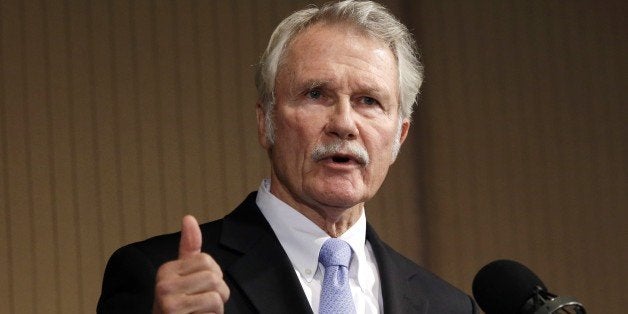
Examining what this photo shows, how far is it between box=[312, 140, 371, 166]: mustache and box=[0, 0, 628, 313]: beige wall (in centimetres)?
159

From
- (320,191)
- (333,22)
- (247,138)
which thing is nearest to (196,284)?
(320,191)

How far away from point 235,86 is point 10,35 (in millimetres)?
746

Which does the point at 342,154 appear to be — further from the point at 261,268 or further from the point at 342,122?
the point at 261,268

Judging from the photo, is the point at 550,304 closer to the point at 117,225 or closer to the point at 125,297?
the point at 125,297

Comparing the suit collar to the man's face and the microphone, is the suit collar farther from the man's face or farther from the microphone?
the microphone

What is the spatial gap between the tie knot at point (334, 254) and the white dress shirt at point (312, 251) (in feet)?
0.03

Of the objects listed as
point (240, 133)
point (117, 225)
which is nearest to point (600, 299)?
point (240, 133)

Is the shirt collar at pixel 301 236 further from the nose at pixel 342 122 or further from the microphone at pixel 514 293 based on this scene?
the microphone at pixel 514 293

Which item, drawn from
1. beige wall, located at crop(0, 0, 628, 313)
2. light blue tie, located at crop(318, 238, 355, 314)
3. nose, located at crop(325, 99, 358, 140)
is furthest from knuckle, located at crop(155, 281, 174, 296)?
beige wall, located at crop(0, 0, 628, 313)

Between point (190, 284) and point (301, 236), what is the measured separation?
1.85ft

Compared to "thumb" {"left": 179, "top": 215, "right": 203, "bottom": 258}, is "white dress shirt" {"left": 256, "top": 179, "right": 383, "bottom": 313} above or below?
below

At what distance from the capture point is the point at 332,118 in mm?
2201

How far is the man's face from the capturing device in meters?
2.19

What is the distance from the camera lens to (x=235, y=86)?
3.84 meters
